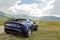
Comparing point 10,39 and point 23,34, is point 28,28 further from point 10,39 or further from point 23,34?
point 10,39

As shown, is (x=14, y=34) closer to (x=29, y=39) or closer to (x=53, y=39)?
(x=29, y=39)

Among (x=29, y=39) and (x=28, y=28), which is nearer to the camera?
(x=29, y=39)

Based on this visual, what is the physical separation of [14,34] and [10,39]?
1610 millimetres

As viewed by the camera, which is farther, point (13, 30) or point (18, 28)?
point (13, 30)

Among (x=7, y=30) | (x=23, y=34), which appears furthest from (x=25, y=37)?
(x=7, y=30)

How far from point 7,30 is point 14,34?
0.63 m

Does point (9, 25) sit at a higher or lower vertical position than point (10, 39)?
higher

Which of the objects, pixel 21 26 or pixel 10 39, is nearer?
pixel 10 39

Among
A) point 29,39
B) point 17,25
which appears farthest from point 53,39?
point 17,25

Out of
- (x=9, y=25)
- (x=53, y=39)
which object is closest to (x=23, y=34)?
(x=9, y=25)

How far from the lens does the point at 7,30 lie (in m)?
15.2

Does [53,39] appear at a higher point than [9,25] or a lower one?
lower

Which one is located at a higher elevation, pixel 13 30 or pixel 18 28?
pixel 18 28

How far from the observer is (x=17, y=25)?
1463 centimetres
